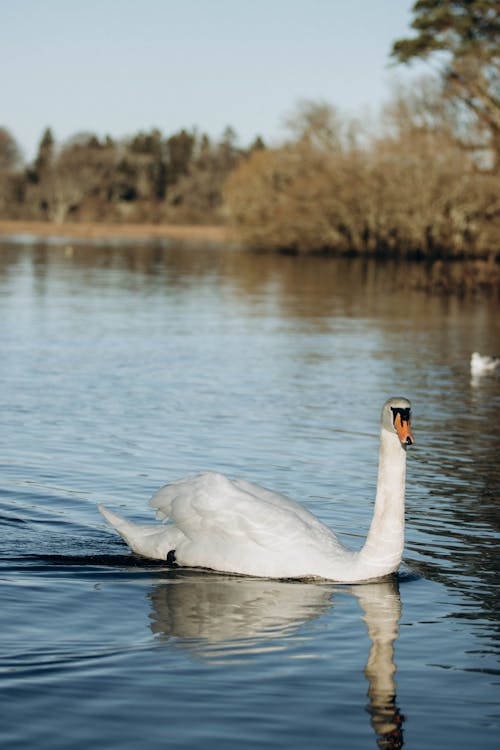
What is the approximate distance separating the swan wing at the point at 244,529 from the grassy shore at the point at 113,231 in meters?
87.4

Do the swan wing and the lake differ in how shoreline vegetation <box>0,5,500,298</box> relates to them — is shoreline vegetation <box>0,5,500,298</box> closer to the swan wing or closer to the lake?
the lake

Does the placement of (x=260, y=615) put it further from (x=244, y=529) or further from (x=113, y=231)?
(x=113, y=231)

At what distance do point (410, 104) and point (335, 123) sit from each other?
12308mm

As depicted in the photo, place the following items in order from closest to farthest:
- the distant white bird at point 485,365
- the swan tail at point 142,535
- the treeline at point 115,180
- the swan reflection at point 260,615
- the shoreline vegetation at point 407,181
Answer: the swan reflection at point 260,615, the swan tail at point 142,535, the distant white bird at point 485,365, the shoreline vegetation at point 407,181, the treeline at point 115,180

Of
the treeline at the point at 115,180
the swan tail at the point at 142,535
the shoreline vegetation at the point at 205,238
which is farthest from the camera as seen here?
the treeline at the point at 115,180

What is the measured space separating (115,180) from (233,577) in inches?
5047

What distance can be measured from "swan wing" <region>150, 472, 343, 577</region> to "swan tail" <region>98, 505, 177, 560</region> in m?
0.32

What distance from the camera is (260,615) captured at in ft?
25.3

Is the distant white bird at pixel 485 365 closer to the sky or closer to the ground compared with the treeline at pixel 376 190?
closer to the ground

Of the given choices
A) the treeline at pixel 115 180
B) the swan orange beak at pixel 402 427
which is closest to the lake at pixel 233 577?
the swan orange beak at pixel 402 427

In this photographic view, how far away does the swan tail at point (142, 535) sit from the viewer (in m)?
8.71

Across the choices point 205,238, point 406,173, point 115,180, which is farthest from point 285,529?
point 115,180

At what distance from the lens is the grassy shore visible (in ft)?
329

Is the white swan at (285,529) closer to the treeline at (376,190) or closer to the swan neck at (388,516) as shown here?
the swan neck at (388,516)
